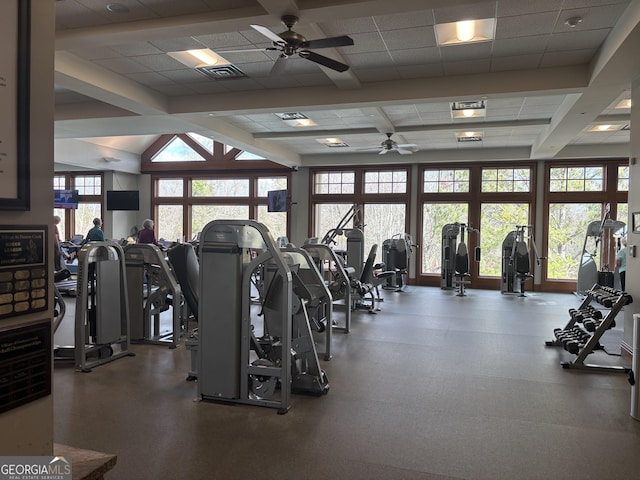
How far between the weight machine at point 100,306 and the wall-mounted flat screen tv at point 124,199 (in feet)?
27.7

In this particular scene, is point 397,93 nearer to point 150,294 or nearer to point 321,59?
point 321,59

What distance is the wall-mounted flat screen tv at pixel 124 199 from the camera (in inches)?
505

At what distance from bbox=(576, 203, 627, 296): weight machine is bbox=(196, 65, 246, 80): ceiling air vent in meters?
6.78

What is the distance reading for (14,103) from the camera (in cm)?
95

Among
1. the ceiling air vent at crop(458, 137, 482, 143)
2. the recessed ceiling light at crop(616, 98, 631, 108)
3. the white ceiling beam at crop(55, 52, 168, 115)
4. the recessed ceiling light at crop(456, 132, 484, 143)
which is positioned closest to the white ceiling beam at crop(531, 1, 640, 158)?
the recessed ceiling light at crop(616, 98, 631, 108)

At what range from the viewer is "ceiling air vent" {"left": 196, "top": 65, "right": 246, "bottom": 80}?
574cm

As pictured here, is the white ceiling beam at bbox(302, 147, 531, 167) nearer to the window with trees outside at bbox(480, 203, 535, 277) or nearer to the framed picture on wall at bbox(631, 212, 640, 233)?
the window with trees outside at bbox(480, 203, 535, 277)

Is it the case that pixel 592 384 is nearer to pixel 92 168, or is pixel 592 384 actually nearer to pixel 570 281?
pixel 570 281

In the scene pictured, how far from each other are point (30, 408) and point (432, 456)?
7.97 ft

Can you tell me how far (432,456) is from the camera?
2.81 metres

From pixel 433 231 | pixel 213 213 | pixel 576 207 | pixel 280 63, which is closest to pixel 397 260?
pixel 433 231

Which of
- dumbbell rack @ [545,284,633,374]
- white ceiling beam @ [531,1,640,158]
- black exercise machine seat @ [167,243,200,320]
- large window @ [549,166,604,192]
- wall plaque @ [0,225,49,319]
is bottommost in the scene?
dumbbell rack @ [545,284,633,374]

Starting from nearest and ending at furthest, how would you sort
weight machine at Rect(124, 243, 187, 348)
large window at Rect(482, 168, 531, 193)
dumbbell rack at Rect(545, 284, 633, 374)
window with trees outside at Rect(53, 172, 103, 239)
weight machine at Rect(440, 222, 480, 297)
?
dumbbell rack at Rect(545, 284, 633, 374)
weight machine at Rect(124, 243, 187, 348)
weight machine at Rect(440, 222, 480, 297)
large window at Rect(482, 168, 531, 193)
window with trees outside at Rect(53, 172, 103, 239)

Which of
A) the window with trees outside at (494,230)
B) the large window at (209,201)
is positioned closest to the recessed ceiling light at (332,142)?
the large window at (209,201)
